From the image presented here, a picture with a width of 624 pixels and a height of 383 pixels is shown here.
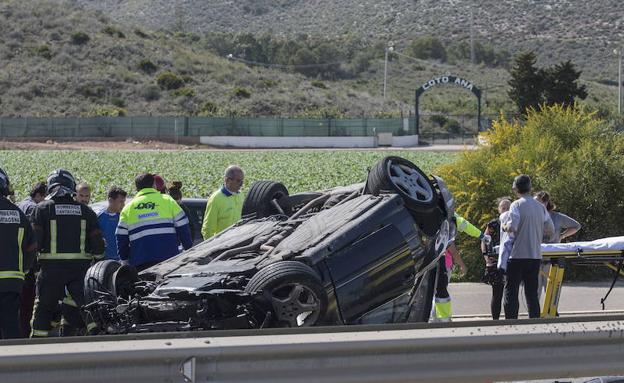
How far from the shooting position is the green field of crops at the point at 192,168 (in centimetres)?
2917

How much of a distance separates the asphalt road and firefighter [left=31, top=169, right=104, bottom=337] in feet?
16.1

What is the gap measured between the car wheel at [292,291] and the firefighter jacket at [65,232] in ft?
7.45

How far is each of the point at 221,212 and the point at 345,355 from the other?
6238 mm

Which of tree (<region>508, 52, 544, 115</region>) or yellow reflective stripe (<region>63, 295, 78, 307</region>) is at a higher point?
tree (<region>508, 52, 544, 115</region>)

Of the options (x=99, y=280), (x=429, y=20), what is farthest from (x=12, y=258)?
(x=429, y=20)

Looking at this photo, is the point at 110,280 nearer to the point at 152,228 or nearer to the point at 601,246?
the point at 152,228

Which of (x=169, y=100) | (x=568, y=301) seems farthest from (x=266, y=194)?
(x=169, y=100)

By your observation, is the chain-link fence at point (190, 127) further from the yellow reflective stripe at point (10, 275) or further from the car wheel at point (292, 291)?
the car wheel at point (292, 291)

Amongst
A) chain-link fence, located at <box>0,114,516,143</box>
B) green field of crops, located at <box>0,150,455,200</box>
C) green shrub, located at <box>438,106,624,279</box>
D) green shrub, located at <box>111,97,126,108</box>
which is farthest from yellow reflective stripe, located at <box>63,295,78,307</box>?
green shrub, located at <box>111,97,126,108</box>

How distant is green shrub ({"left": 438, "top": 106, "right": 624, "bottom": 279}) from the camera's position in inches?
614

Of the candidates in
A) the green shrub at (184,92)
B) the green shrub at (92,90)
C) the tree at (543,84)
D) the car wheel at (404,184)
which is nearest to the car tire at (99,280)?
the car wheel at (404,184)

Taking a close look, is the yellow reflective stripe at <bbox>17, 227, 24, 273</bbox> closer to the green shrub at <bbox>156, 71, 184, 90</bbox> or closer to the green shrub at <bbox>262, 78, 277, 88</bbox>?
the green shrub at <bbox>156, 71, 184, 90</bbox>

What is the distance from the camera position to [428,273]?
800 centimetres

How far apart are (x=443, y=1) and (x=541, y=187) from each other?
4510 inches
